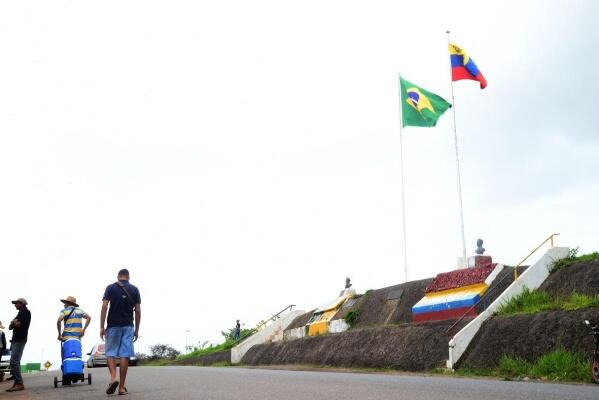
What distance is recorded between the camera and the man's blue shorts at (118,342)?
11328 mm

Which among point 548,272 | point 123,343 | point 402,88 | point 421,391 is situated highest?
point 402,88

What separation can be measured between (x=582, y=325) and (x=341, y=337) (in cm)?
1214

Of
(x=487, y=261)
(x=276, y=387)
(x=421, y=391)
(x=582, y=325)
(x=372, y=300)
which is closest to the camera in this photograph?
(x=421, y=391)

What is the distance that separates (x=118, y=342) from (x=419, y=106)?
71.7 ft

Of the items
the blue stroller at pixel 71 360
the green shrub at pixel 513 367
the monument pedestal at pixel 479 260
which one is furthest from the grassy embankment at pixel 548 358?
the blue stroller at pixel 71 360

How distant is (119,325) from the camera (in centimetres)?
1138

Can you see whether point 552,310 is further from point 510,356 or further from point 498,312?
point 498,312

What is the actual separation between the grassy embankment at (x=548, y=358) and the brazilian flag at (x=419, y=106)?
35.6ft

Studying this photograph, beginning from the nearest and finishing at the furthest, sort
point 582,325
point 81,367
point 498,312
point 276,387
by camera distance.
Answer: point 276,387 < point 81,367 < point 582,325 < point 498,312

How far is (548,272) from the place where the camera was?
21.3 metres

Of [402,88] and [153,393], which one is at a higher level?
[402,88]

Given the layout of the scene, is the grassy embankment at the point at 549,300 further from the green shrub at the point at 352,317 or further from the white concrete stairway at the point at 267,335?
the white concrete stairway at the point at 267,335

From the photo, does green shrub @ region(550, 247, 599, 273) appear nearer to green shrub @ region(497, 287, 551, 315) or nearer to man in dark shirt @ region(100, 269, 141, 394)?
green shrub @ region(497, 287, 551, 315)

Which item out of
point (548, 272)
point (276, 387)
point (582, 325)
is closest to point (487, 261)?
point (548, 272)
